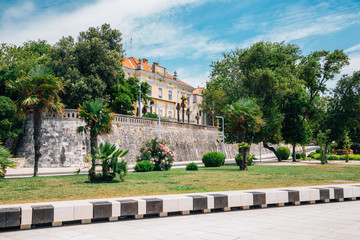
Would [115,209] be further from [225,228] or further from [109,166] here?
[109,166]

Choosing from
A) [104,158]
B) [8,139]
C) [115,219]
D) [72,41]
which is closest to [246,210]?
[115,219]

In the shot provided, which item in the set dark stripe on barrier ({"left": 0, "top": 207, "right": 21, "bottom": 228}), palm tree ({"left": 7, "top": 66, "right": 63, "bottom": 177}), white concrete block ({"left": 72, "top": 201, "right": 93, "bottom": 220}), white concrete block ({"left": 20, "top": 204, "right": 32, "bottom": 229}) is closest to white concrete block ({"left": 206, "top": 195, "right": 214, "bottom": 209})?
white concrete block ({"left": 72, "top": 201, "right": 93, "bottom": 220})

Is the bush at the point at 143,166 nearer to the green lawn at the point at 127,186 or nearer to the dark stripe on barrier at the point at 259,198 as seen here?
the green lawn at the point at 127,186

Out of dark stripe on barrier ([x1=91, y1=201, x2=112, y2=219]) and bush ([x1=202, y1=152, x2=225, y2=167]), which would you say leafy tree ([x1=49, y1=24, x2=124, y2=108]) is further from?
dark stripe on barrier ([x1=91, y1=201, x2=112, y2=219])

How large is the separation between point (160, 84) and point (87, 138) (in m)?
34.7

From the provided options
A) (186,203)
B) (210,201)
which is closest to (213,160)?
(210,201)

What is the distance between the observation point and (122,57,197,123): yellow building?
6311 centimetres

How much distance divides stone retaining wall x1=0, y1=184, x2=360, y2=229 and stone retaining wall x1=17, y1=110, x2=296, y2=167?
27.4 metres

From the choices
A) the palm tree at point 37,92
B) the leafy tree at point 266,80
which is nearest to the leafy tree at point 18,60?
the palm tree at point 37,92

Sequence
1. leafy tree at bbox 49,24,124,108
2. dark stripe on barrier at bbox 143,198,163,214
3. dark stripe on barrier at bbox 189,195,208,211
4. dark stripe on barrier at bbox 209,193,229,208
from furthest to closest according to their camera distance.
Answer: leafy tree at bbox 49,24,124,108, dark stripe on barrier at bbox 209,193,229,208, dark stripe on barrier at bbox 189,195,208,211, dark stripe on barrier at bbox 143,198,163,214

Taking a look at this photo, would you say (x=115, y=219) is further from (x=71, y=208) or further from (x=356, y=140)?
(x=356, y=140)

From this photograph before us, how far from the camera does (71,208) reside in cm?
737

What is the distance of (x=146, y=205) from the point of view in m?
8.23

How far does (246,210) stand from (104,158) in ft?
27.9
